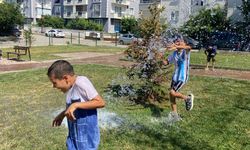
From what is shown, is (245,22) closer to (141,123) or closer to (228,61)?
(228,61)

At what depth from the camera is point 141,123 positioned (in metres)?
6.85

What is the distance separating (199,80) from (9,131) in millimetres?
7656

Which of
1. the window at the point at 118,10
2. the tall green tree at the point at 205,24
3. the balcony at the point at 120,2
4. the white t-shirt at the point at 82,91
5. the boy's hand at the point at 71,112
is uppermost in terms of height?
the balcony at the point at 120,2

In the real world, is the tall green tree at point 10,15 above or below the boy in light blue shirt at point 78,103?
above

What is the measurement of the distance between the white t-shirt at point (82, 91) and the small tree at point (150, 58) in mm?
5176

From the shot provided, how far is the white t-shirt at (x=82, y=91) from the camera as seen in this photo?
3.31m

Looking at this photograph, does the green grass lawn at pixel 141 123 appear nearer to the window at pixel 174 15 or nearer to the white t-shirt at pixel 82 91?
the white t-shirt at pixel 82 91

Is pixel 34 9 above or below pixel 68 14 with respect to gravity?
above

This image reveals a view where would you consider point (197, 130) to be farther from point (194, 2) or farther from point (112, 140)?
point (194, 2)

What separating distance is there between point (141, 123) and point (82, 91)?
3.69 m

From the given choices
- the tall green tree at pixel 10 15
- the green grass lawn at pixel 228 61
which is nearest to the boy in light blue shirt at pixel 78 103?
the green grass lawn at pixel 228 61

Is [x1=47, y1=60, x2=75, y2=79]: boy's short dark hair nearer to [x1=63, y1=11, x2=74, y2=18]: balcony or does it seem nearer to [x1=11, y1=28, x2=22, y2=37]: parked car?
[x1=11, y1=28, x2=22, y2=37]: parked car

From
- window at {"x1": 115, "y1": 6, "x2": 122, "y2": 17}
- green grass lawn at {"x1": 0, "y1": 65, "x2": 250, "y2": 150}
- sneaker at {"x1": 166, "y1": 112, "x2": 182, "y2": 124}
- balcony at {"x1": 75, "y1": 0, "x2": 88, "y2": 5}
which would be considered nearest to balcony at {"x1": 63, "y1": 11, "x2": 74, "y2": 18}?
balcony at {"x1": 75, "y1": 0, "x2": 88, "y2": 5}

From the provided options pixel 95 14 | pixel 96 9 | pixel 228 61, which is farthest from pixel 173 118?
pixel 96 9
